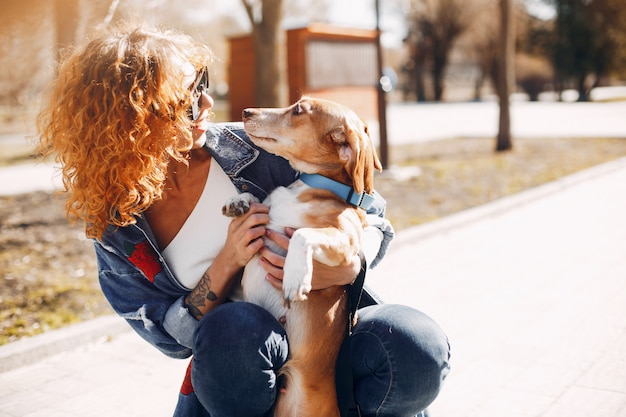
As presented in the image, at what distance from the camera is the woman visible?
2.34 m

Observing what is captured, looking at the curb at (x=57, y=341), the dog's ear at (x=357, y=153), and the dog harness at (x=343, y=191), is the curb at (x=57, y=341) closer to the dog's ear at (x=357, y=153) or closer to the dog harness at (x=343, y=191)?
the dog harness at (x=343, y=191)

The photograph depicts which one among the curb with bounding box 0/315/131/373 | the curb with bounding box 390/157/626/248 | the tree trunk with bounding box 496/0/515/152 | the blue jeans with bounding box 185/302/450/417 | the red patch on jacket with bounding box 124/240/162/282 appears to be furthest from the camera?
the tree trunk with bounding box 496/0/515/152

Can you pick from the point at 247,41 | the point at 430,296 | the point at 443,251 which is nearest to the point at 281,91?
the point at 443,251

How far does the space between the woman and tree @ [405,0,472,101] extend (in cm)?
4894

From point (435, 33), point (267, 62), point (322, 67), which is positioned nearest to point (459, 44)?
point (435, 33)

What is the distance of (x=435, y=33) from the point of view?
51562 mm

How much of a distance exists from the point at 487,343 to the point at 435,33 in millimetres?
50251

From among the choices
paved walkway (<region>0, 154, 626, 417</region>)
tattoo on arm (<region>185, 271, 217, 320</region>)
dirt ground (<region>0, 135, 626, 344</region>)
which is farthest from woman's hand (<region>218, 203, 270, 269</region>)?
dirt ground (<region>0, 135, 626, 344</region>)

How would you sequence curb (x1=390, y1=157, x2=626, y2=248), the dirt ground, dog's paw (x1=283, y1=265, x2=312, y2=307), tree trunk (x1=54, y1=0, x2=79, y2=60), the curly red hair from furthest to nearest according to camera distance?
curb (x1=390, y1=157, x2=626, y2=248), tree trunk (x1=54, y1=0, x2=79, y2=60), the dirt ground, the curly red hair, dog's paw (x1=283, y1=265, x2=312, y2=307)

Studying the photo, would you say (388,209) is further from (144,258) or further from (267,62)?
(144,258)

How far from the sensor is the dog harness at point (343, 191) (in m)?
2.59

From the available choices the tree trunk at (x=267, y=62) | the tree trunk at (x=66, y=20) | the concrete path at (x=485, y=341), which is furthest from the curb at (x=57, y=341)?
the tree trunk at (x=267, y=62)

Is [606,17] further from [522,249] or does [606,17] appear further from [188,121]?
[188,121]

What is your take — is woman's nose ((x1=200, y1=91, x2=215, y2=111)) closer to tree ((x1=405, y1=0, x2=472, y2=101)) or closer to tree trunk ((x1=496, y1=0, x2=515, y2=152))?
tree trunk ((x1=496, y1=0, x2=515, y2=152))
